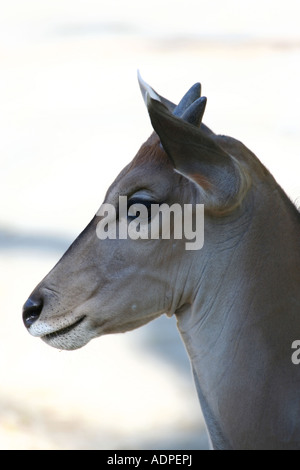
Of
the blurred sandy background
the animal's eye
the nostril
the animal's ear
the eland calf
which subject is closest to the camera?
the animal's ear

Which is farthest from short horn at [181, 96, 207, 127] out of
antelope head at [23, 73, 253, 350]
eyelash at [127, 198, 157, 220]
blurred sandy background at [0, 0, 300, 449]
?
blurred sandy background at [0, 0, 300, 449]

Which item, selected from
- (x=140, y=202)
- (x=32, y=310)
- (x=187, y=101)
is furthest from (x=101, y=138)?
(x=140, y=202)

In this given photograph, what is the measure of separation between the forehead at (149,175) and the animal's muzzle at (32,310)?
43 cm

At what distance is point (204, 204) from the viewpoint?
11.5 ft

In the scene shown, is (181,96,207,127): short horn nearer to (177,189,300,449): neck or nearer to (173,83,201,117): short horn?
(173,83,201,117): short horn

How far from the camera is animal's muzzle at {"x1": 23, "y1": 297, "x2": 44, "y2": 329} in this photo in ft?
12.2

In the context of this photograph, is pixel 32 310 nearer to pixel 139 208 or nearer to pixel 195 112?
pixel 139 208

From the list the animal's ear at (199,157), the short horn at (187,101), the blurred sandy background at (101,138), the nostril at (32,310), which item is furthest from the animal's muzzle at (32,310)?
the blurred sandy background at (101,138)

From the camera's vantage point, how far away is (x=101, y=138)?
9.90 meters

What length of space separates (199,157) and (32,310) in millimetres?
851

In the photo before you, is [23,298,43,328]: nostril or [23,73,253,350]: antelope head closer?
[23,73,253,350]: antelope head

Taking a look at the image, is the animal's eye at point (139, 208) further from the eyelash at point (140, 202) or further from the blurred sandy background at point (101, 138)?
the blurred sandy background at point (101, 138)

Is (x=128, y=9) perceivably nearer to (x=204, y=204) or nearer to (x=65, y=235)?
(x=65, y=235)
